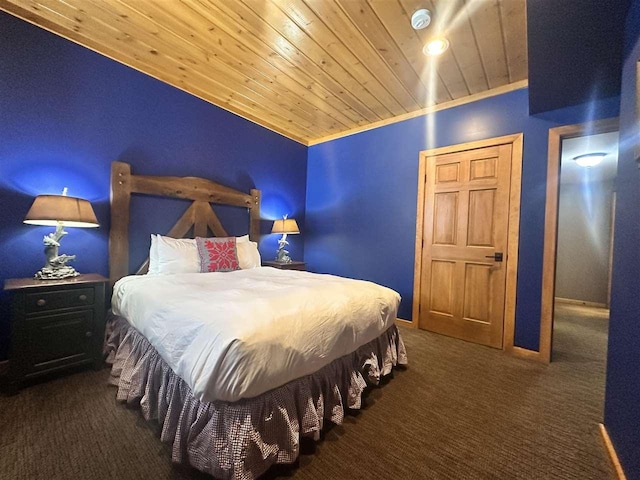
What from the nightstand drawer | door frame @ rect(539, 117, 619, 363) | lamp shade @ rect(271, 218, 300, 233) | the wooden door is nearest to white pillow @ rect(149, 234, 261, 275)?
the nightstand drawer

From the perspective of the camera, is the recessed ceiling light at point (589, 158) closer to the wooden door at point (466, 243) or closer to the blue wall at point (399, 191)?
the blue wall at point (399, 191)

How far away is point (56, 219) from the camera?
5.96ft

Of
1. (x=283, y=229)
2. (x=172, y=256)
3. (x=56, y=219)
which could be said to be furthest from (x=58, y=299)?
(x=283, y=229)

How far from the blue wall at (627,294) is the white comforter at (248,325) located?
3.89ft

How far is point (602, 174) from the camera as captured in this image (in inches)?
175

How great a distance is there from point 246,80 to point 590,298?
6.51 m

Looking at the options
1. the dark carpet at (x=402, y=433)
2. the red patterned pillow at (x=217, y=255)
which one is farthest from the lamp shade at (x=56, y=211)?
the dark carpet at (x=402, y=433)

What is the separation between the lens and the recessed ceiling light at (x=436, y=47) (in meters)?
2.09

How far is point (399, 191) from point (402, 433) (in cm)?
268

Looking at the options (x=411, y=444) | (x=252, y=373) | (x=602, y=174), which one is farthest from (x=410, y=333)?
(x=602, y=174)

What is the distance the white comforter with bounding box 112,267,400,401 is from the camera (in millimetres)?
1079

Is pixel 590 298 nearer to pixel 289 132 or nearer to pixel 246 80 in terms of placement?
pixel 289 132

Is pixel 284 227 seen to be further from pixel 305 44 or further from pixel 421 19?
pixel 421 19

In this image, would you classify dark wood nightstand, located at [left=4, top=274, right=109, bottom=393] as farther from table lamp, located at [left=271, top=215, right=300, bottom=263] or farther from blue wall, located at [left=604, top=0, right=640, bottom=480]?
blue wall, located at [left=604, top=0, right=640, bottom=480]
